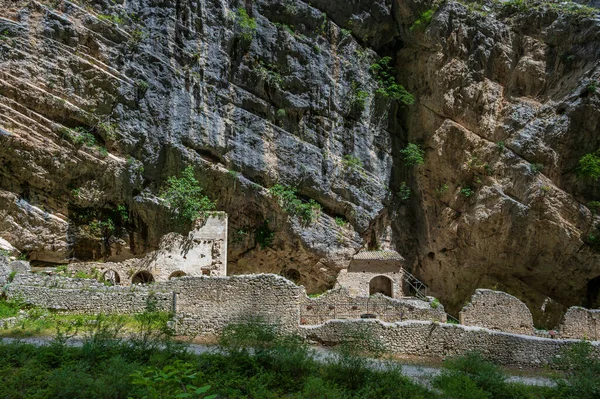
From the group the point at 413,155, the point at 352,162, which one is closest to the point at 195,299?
the point at 352,162

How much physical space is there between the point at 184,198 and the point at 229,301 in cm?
792

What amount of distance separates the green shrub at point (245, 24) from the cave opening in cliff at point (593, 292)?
83.7 feet

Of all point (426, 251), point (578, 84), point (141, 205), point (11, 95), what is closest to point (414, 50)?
point (578, 84)

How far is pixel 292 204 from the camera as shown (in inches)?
907

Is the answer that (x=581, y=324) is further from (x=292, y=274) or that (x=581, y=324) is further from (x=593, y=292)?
(x=292, y=274)

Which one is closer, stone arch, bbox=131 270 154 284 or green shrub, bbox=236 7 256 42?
stone arch, bbox=131 270 154 284

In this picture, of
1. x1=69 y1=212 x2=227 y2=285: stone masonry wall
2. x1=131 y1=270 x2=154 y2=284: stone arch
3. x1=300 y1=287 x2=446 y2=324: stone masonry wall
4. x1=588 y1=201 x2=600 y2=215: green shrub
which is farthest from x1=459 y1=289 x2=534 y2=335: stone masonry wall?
x1=131 y1=270 x2=154 y2=284: stone arch

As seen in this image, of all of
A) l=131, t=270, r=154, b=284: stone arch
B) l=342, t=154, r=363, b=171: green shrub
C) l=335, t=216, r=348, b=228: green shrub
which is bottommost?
l=131, t=270, r=154, b=284: stone arch

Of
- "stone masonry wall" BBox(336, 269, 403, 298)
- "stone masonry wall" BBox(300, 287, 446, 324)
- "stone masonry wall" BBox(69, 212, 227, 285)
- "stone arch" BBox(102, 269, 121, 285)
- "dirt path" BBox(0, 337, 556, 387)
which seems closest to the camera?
"dirt path" BBox(0, 337, 556, 387)

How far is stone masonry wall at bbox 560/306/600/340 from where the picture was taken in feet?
58.6

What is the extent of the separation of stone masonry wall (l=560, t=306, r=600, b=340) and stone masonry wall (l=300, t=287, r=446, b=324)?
5992 mm

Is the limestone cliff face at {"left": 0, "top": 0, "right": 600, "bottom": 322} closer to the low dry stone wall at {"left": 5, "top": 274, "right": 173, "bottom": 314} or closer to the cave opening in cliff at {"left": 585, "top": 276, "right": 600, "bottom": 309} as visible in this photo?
the cave opening in cliff at {"left": 585, "top": 276, "right": 600, "bottom": 309}

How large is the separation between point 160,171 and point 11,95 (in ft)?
24.4

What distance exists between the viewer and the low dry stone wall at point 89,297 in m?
15.1
